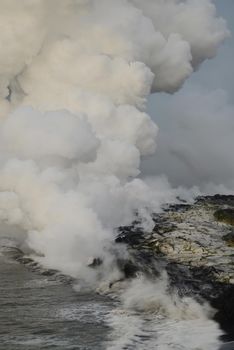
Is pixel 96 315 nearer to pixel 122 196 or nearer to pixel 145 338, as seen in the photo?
pixel 145 338

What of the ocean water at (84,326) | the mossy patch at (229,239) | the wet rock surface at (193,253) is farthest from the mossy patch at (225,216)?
the ocean water at (84,326)

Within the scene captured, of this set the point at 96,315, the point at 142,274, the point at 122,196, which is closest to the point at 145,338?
the point at 96,315

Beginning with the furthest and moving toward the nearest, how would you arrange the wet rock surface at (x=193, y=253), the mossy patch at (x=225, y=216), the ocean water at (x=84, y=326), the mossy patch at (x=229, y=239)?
the mossy patch at (x=225, y=216)
the mossy patch at (x=229, y=239)
the wet rock surface at (x=193, y=253)
the ocean water at (x=84, y=326)

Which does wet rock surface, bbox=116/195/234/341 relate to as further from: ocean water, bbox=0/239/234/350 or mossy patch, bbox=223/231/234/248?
ocean water, bbox=0/239/234/350

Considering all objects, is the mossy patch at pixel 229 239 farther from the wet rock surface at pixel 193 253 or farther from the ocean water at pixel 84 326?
the ocean water at pixel 84 326

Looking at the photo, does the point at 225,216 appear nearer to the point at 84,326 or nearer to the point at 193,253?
the point at 193,253

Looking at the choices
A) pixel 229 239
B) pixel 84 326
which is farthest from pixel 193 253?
pixel 84 326
